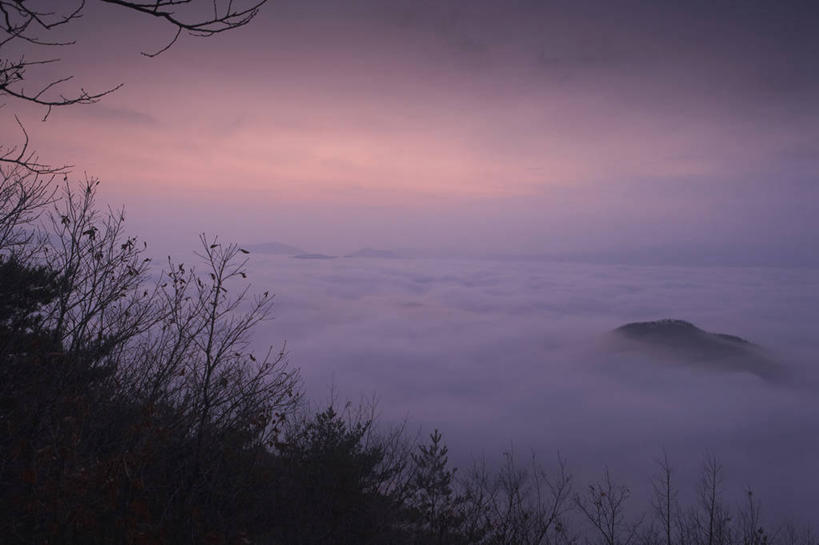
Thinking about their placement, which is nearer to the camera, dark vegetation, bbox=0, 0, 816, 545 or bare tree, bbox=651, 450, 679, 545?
dark vegetation, bbox=0, 0, 816, 545

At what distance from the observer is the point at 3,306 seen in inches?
542

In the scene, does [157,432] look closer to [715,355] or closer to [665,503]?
[665,503]

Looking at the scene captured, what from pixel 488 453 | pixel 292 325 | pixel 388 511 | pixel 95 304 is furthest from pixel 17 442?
pixel 292 325

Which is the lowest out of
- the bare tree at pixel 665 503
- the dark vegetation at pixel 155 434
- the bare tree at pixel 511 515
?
the bare tree at pixel 665 503

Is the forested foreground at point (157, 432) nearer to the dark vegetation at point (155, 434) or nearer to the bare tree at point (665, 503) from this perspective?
the dark vegetation at point (155, 434)

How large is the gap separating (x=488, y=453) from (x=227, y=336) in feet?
403

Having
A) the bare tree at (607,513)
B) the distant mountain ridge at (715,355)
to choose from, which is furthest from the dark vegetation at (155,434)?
the distant mountain ridge at (715,355)

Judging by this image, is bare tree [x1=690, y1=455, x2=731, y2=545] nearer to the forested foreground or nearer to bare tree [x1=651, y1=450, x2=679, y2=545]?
bare tree [x1=651, y1=450, x2=679, y2=545]

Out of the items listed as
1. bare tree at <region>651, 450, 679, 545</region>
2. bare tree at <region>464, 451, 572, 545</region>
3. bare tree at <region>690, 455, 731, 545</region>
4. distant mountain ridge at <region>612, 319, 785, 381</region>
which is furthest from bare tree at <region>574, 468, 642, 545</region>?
distant mountain ridge at <region>612, 319, 785, 381</region>

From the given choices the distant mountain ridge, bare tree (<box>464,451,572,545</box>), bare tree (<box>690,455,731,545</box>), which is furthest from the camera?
the distant mountain ridge

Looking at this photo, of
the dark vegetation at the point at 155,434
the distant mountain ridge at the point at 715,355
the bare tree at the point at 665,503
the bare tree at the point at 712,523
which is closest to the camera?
the dark vegetation at the point at 155,434

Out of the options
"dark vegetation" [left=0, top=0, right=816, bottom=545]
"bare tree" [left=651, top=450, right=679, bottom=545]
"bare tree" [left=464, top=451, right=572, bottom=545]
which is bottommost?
"bare tree" [left=651, top=450, right=679, bottom=545]

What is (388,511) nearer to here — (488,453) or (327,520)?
(327,520)

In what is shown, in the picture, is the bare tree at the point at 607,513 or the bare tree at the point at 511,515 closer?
the bare tree at the point at 511,515
